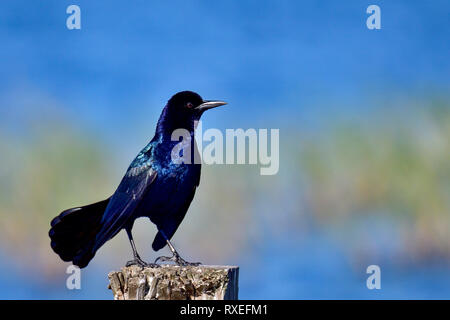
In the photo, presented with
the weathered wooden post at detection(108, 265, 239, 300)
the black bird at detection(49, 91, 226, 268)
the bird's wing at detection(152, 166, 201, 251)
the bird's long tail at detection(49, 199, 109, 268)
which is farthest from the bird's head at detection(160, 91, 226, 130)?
the weathered wooden post at detection(108, 265, 239, 300)

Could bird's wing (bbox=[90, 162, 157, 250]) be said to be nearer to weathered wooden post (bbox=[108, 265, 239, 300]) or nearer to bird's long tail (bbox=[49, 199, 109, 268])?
bird's long tail (bbox=[49, 199, 109, 268])

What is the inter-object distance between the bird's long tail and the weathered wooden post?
109 cm

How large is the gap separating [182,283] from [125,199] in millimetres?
1511

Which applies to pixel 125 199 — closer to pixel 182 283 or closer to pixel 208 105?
pixel 182 283

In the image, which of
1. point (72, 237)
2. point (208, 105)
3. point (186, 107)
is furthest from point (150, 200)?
point (208, 105)

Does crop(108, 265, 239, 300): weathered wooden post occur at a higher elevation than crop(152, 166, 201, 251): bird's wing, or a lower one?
lower

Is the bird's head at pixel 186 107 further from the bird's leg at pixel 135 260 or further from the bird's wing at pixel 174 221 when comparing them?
the bird's leg at pixel 135 260

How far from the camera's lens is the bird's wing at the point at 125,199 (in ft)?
20.8

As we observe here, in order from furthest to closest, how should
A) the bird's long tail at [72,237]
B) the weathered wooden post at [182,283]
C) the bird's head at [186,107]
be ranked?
the bird's head at [186,107]
the bird's long tail at [72,237]
the weathered wooden post at [182,283]

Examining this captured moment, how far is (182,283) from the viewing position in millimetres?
5309

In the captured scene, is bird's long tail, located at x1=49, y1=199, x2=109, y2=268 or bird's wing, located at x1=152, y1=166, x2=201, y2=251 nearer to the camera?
bird's long tail, located at x1=49, y1=199, x2=109, y2=268

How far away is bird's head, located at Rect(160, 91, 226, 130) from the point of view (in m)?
7.35

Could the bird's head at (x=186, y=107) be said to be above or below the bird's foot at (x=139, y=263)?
above

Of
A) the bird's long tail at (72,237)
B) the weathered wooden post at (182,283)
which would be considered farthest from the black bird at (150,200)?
the weathered wooden post at (182,283)
